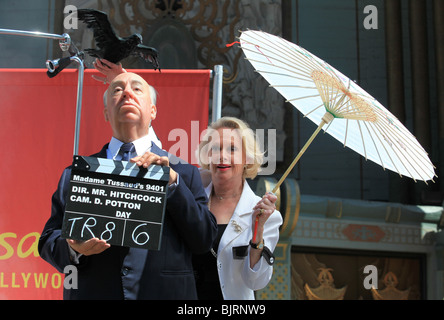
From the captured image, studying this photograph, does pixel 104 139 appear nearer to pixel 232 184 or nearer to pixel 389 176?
pixel 232 184

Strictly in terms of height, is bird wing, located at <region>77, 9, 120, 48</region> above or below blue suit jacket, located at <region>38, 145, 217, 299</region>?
above

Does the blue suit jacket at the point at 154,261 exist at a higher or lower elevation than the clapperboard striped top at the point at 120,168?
lower

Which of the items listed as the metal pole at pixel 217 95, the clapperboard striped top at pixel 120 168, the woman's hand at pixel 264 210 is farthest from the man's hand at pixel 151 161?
the metal pole at pixel 217 95

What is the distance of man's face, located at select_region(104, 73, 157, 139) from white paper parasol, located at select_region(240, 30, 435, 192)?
2.47 feet

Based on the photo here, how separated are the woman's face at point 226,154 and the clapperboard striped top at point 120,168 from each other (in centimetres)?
86

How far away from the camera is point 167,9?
8.48 m

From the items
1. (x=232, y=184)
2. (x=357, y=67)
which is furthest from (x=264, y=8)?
(x=232, y=184)

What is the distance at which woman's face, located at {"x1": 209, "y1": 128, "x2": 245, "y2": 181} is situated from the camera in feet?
10.8

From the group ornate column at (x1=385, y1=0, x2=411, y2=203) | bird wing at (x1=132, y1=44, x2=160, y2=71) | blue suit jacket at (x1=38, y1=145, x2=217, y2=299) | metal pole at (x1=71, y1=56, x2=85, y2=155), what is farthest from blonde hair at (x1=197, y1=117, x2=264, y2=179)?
ornate column at (x1=385, y1=0, x2=411, y2=203)

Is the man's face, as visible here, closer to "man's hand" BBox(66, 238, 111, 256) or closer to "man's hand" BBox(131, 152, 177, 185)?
"man's hand" BBox(131, 152, 177, 185)

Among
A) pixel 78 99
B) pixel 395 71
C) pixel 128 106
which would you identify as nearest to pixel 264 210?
pixel 128 106

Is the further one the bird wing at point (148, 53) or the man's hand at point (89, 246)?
the bird wing at point (148, 53)

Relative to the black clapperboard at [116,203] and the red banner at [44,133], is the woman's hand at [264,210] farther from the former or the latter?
the red banner at [44,133]

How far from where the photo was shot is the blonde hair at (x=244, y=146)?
10.9 feet
